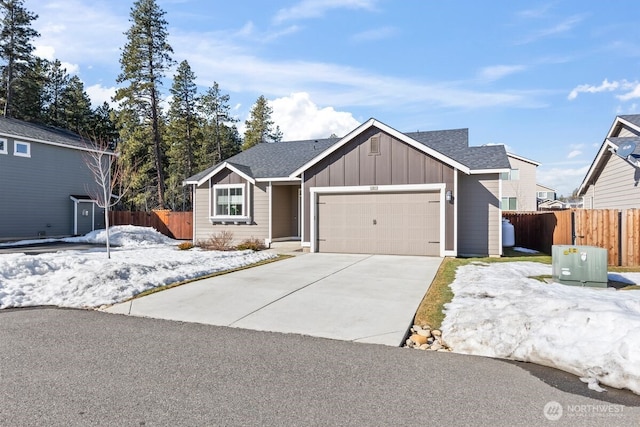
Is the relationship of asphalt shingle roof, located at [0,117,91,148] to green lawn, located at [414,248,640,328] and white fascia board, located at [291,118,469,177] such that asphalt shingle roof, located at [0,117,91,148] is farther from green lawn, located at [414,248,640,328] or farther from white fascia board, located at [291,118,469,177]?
green lawn, located at [414,248,640,328]

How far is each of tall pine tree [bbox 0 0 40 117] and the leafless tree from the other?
46.7ft

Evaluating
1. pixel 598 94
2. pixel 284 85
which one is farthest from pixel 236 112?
pixel 598 94

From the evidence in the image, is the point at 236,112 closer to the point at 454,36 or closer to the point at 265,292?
the point at 454,36

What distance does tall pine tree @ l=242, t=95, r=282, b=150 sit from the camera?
141 feet

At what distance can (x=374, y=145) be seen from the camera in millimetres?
13648

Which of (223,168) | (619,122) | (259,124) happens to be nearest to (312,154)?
(223,168)

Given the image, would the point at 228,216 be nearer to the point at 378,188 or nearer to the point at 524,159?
the point at 378,188

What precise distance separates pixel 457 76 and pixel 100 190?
847 inches

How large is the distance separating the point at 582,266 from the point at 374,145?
7723 millimetres

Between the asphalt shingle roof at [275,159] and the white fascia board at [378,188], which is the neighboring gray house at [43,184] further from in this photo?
the white fascia board at [378,188]

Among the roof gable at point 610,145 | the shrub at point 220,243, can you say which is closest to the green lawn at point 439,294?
the roof gable at point 610,145

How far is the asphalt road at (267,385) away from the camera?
2.96 metres

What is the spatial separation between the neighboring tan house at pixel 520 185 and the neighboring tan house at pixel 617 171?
1700 centimetres

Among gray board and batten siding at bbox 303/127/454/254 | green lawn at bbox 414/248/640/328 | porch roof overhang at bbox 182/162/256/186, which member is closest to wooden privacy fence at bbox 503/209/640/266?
green lawn at bbox 414/248/640/328
